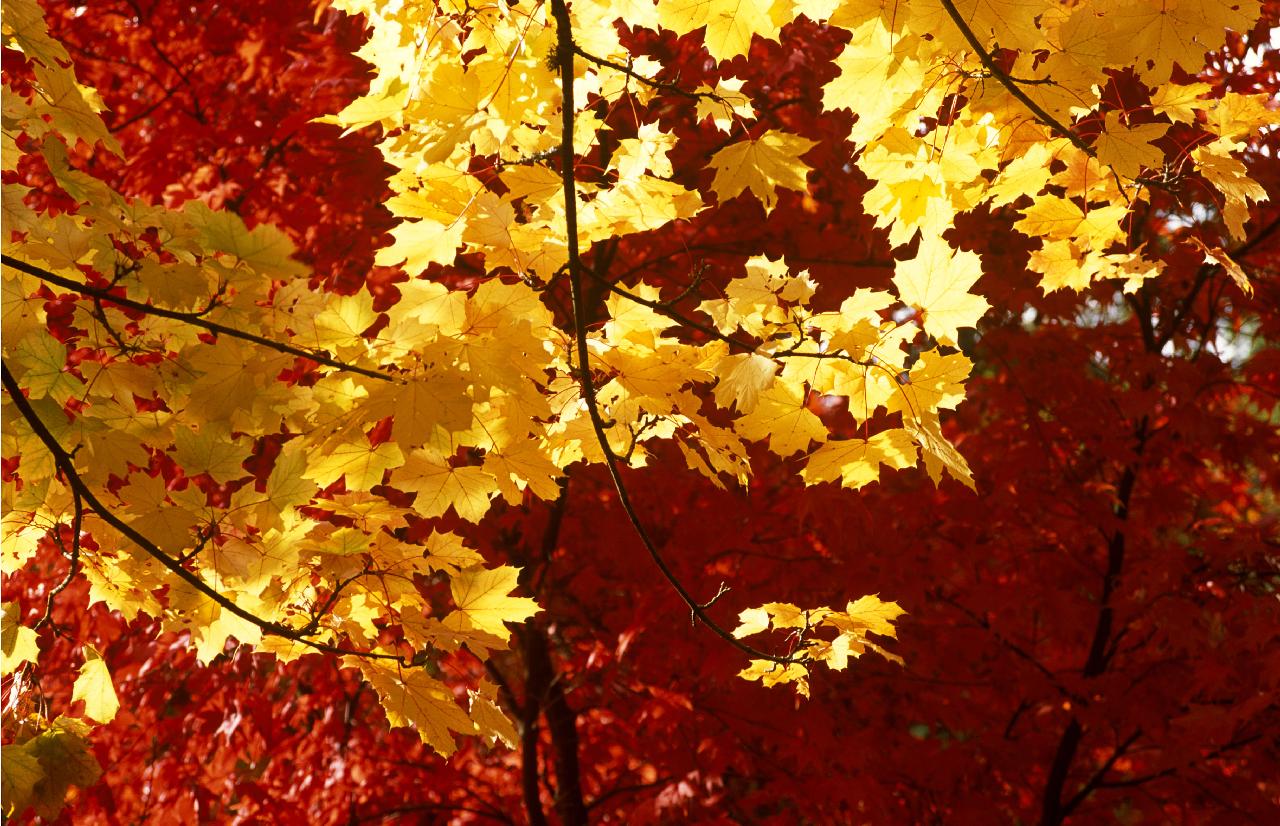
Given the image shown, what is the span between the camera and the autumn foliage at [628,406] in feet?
5.65

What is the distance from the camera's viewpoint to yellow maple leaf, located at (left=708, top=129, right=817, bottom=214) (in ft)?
6.48

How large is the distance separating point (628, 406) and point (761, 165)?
0.55 metres

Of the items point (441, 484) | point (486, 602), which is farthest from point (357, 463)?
point (486, 602)

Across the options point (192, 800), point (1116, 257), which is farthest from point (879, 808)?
point (192, 800)

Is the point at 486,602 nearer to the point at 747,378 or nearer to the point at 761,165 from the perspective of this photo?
the point at 747,378

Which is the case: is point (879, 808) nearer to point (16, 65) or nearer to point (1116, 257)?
point (1116, 257)

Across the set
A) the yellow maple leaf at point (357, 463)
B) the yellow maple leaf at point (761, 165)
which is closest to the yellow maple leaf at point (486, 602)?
the yellow maple leaf at point (357, 463)

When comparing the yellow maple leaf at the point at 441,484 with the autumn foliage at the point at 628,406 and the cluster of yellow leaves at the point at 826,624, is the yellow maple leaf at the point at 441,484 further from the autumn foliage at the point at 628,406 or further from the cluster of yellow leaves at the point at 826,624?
the cluster of yellow leaves at the point at 826,624

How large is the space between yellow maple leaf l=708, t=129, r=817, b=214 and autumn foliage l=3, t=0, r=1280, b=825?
0.01 m

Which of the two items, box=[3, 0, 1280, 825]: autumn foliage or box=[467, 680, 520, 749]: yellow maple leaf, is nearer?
box=[3, 0, 1280, 825]: autumn foliage

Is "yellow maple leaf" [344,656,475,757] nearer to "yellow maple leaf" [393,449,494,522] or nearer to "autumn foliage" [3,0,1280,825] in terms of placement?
"autumn foliage" [3,0,1280,825]

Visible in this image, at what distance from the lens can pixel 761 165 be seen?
6.52 feet

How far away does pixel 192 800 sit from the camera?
13.6ft

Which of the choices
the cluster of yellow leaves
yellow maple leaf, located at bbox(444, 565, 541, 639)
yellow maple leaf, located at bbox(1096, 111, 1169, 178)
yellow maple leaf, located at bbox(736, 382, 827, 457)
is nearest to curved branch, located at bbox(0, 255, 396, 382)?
yellow maple leaf, located at bbox(444, 565, 541, 639)
